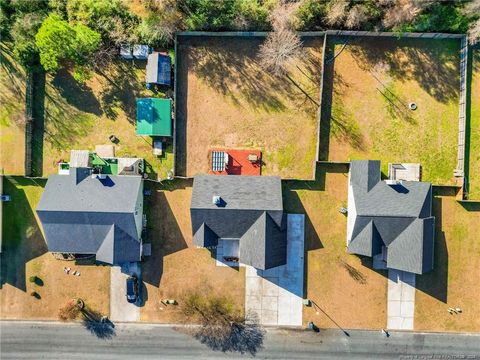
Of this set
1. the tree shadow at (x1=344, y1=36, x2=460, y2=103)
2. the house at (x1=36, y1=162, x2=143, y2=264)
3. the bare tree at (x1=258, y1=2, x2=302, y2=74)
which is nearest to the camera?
the house at (x1=36, y1=162, x2=143, y2=264)

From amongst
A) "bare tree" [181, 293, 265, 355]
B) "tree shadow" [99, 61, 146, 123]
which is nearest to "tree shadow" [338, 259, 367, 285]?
"bare tree" [181, 293, 265, 355]

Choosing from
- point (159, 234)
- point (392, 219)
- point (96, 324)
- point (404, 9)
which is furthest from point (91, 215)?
point (404, 9)

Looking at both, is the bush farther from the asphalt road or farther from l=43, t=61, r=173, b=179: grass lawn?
l=43, t=61, r=173, b=179: grass lawn

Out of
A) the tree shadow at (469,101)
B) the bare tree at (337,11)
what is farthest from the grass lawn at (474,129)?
the bare tree at (337,11)

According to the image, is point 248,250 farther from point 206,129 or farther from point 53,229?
point 53,229

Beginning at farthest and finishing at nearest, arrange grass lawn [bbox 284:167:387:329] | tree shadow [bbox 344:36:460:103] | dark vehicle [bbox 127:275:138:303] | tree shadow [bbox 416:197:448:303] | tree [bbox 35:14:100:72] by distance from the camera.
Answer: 1. grass lawn [bbox 284:167:387:329]
2. dark vehicle [bbox 127:275:138:303]
3. tree shadow [bbox 416:197:448:303]
4. tree shadow [bbox 344:36:460:103]
5. tree [bbox 35:14:100:72]

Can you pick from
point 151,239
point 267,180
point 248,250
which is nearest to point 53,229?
point 151,239
